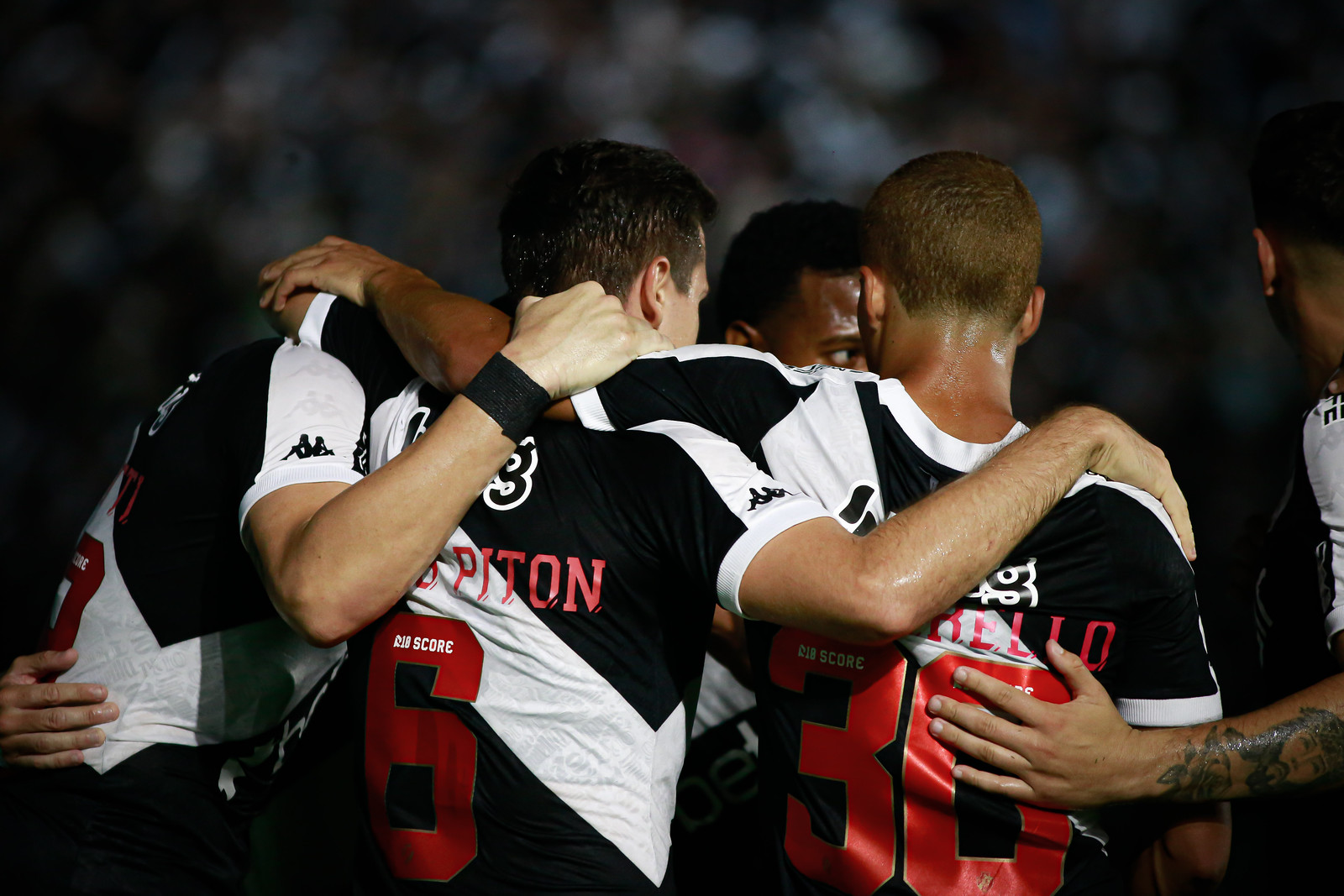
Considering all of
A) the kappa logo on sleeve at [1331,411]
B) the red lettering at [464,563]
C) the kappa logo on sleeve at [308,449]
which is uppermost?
the kappa logo on sleeve at [1331,411]

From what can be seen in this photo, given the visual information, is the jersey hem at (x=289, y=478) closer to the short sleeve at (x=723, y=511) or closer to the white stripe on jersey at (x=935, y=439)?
the short sleeve at (x=723, y=511)

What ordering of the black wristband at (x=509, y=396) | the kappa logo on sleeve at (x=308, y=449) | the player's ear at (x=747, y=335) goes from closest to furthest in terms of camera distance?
the black wristband at (x=509, y=396), the kappa logo on sleeve at (x=308, y=449), the player's ear at (x=747, y=335)

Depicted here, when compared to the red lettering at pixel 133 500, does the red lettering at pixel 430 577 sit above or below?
below

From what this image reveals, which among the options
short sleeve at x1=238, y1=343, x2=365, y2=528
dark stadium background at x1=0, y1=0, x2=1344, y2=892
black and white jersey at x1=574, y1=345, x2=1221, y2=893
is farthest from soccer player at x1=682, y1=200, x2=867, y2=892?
short sleeve at x1=238, y1=343, x2=365, y2=528

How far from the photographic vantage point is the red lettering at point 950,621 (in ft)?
3.89

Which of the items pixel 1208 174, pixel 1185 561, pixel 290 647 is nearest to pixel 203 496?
pixel 290 647

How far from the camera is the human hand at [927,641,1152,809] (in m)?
1.16

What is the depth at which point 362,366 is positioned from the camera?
1.47m

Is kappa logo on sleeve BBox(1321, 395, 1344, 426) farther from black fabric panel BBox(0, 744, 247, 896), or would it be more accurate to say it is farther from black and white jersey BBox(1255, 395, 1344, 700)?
black fabric panel BBox(0, 744, 247, 896)

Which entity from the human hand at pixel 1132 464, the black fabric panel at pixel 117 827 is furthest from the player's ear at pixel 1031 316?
the black fabric panel at pixel 117 827

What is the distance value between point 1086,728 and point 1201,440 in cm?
166

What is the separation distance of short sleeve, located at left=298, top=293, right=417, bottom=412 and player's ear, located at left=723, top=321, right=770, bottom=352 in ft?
3.12

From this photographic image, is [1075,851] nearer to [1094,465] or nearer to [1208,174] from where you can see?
[1094,465]

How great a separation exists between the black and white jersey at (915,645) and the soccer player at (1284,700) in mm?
37
